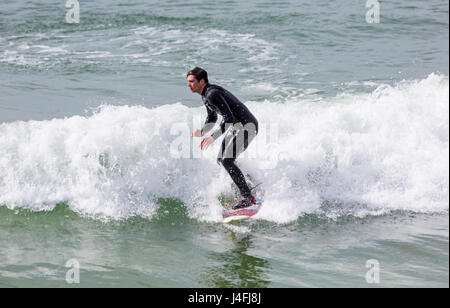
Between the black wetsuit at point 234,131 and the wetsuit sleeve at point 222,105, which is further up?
the wetsuit sleeve at point 222,105

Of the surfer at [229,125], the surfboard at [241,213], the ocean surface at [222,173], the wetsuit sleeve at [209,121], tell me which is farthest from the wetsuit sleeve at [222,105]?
the ocean surface at [222,173]

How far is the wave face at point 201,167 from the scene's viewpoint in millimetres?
7715

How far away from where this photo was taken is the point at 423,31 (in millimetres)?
16344

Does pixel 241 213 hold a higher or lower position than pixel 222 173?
lower

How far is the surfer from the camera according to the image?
665 cm

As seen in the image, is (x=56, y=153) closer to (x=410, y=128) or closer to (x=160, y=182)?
(x=160, y=182)

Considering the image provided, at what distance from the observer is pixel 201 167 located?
27.3 feet

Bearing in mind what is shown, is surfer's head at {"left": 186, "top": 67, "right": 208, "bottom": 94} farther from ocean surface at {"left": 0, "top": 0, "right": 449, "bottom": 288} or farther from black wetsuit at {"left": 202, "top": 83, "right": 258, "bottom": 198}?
ocean surface at {"left": 0, "top": 0, "right": 449, "bottom": 288}

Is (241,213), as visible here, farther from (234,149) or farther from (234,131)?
(234,131)

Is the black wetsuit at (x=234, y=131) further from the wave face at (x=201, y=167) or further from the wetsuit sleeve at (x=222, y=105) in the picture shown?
the wave face at (x=201, y=167)

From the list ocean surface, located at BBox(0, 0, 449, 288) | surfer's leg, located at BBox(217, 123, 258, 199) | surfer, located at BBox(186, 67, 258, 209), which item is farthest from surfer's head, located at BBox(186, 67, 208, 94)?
ocean surface, located at BBox(0, 0, 449, 288)

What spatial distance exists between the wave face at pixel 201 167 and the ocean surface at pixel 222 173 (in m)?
0.03

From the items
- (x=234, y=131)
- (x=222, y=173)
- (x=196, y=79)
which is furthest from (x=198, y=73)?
(x=222, y=173)

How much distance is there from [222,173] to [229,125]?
165 cm
